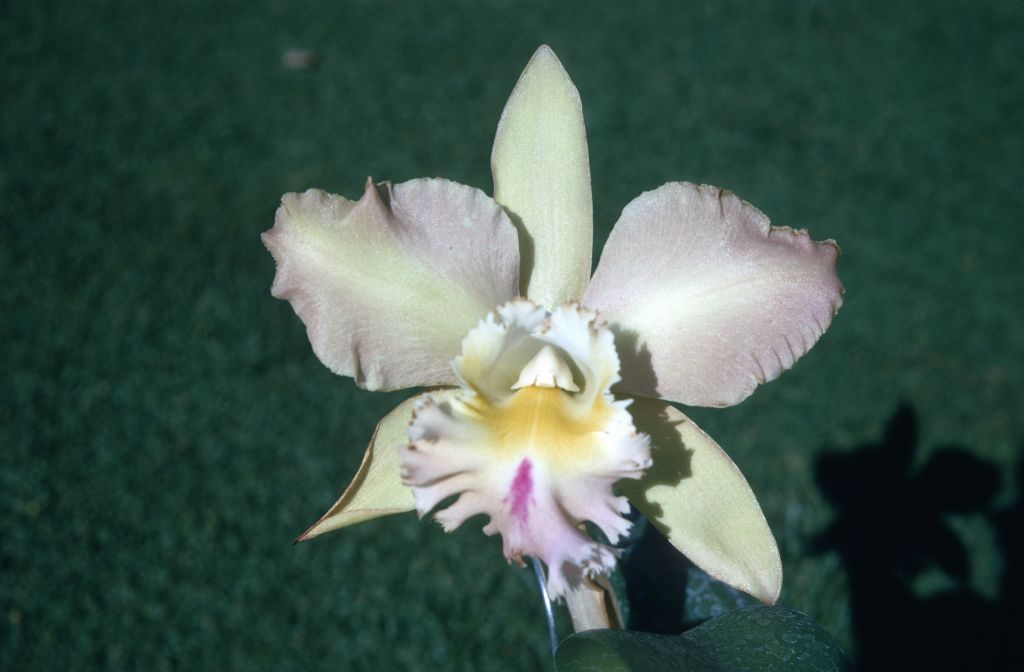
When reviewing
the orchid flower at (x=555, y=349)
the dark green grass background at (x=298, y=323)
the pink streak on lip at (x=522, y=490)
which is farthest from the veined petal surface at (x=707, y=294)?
the dark green grass background at (x=298, y=323)

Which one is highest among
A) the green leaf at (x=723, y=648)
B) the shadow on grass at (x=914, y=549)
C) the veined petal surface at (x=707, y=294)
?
the veined petal surface at (x=707, y=294)

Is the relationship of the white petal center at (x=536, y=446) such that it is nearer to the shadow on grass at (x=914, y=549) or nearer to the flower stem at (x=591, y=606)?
the flower stem at (x=591, y=606)

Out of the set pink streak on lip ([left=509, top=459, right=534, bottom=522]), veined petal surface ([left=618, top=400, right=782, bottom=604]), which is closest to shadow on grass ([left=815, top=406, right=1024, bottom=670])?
veined petal surface ([left=618, top=400, right=782, bottom=604])

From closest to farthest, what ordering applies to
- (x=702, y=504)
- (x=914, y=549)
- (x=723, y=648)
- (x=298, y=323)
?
1. (x=723, y=648)
2. (x=702, y=504)
3. (x=914, y=549)
4. (x=298, y=323)

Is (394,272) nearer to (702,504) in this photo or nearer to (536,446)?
(536,446)

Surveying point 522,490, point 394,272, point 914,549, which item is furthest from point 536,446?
point 914,549

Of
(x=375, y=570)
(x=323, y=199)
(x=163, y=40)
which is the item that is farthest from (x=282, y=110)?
(x=323, y=199)

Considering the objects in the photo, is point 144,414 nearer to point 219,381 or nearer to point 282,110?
point 219,381

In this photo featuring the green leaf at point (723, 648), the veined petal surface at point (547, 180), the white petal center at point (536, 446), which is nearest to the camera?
the green leaf at point (723, 648)
